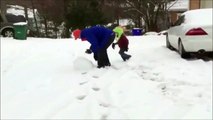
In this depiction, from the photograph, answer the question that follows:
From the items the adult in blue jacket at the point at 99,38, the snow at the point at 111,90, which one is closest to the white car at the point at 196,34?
the snow at the point at 111,90

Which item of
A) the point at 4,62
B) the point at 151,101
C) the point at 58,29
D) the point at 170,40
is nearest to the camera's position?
the point at 151,101

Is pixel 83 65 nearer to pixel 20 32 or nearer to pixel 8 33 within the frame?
pixel 20 32

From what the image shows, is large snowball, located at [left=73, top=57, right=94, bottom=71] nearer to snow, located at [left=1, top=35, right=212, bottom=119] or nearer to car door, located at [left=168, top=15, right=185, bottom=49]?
snow, located at [left=1, top=35, right=212, bottom=119]

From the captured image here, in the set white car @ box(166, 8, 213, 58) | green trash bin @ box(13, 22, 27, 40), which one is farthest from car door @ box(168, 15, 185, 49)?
green trash bin @ box(13, 22, 27, 40)

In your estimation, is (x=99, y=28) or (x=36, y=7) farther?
(x=36, y=7)

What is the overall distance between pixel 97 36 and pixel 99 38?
10 cm

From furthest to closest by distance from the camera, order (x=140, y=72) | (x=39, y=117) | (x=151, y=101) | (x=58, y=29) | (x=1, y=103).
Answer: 1. (x=58, y=29)
2. (x=140, y=72)
3. (x=1, y=103)
4. (x=151, y=101)
5. (x=39, y=117)

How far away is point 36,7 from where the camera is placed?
137ft

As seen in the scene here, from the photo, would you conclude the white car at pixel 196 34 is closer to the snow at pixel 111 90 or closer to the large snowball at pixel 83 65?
the snow at pixel 111 90

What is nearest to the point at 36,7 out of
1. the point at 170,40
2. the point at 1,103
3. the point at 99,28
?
the point at 170,40

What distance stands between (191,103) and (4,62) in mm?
7040

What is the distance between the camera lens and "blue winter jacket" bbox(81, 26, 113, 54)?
9.43 m

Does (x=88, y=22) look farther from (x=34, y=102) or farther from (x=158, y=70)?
(x=34, y=102)

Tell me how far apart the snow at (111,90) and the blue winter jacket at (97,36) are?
0.52 m
